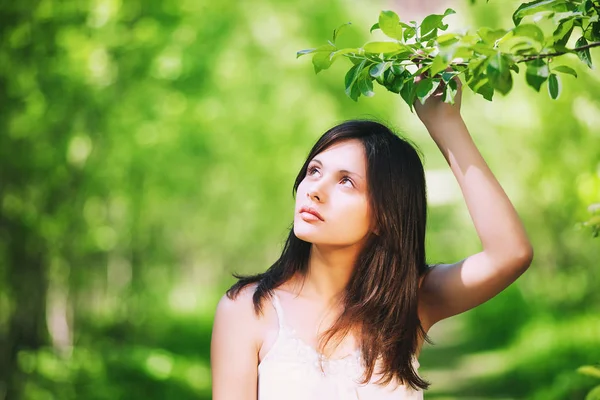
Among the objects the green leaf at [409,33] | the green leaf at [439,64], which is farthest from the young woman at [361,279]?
the green leaf at [439,64]

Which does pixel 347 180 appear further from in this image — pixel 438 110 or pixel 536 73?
pixel 536 73

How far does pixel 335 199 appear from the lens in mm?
2568

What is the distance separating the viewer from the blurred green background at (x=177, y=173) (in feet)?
24.9

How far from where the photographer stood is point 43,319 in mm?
9156

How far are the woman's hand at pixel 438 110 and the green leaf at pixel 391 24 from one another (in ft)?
1.55

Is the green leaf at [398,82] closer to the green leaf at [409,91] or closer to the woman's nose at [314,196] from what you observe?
the green leaf at [409,91]

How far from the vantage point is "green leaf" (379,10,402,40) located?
198 centimetres

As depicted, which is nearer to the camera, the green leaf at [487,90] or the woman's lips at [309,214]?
Answer: the green leaf at [487,90]

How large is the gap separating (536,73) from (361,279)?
109 cm

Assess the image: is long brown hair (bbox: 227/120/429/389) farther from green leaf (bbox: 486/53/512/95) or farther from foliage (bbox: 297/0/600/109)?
green leaf (bbox: 486/53/512/95)

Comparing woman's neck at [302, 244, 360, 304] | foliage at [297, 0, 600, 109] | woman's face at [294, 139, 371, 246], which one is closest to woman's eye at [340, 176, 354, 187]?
woman's face at [294, 139, 371, 246]

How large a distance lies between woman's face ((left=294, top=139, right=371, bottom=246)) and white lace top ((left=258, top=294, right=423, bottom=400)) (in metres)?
0.32

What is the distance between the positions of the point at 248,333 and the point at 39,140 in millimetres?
5716

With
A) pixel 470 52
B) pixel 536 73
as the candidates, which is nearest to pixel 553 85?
pixel 536 73
